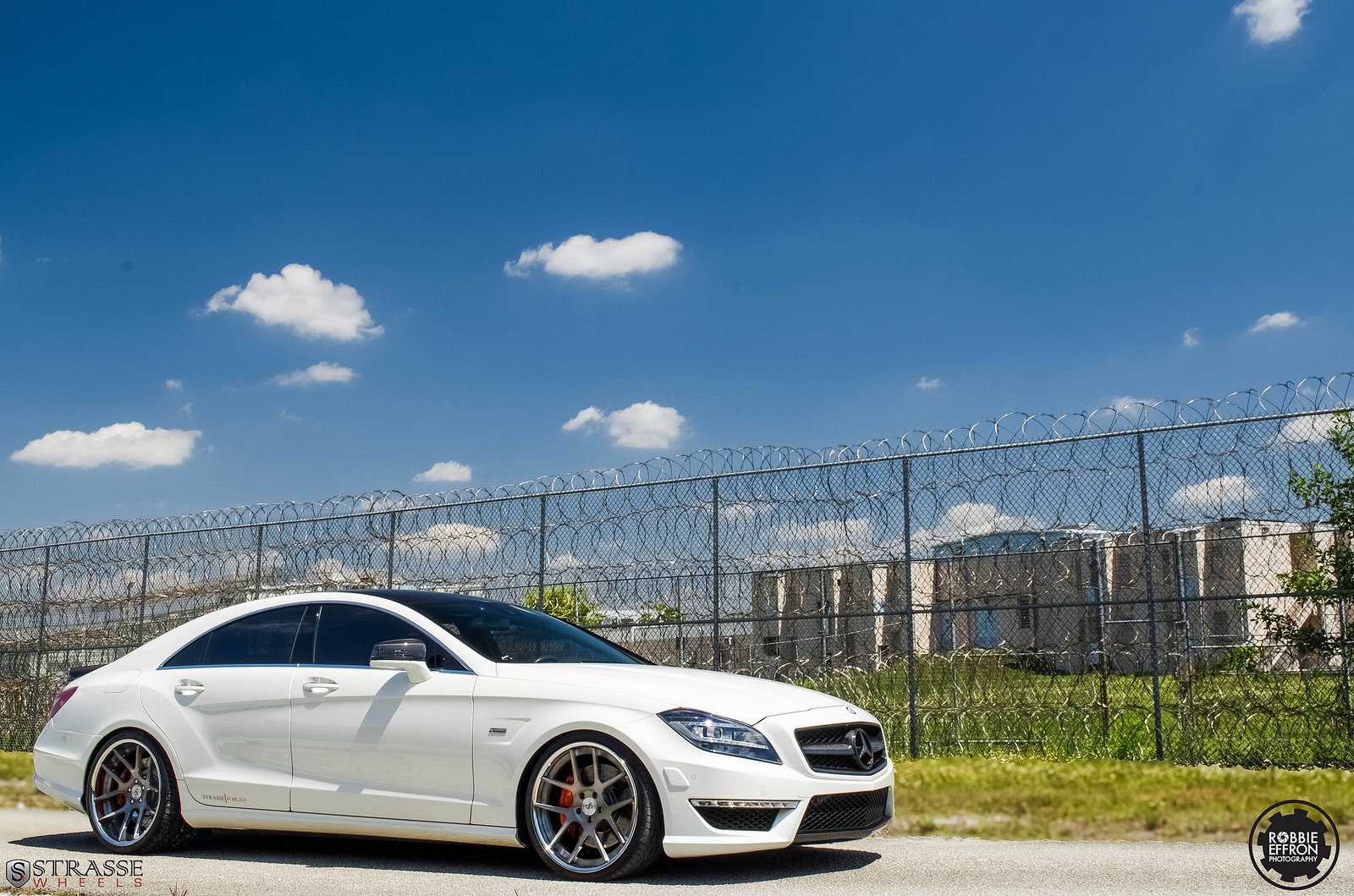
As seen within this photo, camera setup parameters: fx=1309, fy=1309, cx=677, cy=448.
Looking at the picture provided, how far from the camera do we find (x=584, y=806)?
6004 millimetres

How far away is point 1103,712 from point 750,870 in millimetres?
5396

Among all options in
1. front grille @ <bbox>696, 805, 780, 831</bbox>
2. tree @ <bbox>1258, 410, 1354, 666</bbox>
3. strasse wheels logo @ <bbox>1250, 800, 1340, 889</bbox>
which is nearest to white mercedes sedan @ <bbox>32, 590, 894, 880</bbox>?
front grille @ <bbox>696, 805, 780, 831</bbox>

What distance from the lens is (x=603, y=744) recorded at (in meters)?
6.00

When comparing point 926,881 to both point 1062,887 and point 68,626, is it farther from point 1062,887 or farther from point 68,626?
point 68,626

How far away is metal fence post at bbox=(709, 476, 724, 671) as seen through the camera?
1193cm

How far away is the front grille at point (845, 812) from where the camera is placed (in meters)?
5.91

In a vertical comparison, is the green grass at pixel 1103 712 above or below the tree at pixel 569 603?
below

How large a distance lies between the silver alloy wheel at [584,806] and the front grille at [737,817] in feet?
1.10

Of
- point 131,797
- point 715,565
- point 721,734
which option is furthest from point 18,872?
point 715,565

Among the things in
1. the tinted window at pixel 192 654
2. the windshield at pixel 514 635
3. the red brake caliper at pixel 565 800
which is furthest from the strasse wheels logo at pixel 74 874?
the red brake caliper at pixel 565 800

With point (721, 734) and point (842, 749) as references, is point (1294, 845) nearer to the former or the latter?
point (842, 749)

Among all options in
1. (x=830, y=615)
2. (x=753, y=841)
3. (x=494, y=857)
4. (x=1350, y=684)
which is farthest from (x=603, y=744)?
(x=1350, y=684)

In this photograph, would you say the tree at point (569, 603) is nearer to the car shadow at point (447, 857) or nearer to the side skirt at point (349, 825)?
the car shadow at point (447, 857)

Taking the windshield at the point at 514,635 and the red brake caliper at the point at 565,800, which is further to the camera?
the windshield at the point at 514,635
